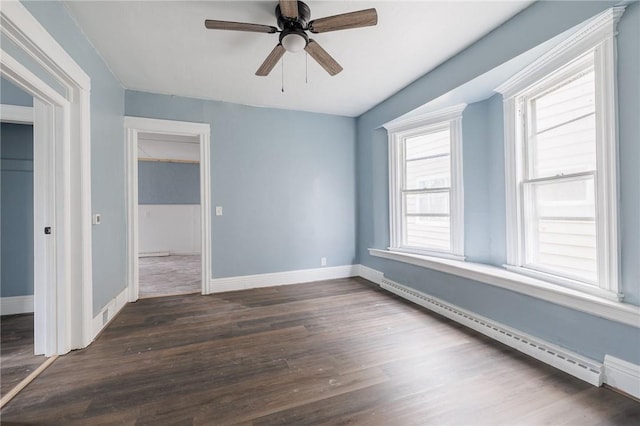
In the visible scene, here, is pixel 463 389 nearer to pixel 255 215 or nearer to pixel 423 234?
pixel 423 234

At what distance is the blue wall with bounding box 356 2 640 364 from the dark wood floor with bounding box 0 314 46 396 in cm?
352

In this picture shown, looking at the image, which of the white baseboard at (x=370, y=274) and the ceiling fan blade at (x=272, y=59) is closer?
the ceiling fan blade at (x=272, y=59)

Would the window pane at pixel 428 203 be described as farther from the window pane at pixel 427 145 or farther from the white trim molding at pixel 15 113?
the white trim molding at pixel 15 113

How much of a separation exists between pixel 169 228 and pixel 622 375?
307 inches

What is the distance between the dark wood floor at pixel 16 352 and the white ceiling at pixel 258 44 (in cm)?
261

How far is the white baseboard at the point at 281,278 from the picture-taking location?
348cm

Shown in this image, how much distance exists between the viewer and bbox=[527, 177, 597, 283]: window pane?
181cm

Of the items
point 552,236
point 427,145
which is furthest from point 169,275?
point 552,236

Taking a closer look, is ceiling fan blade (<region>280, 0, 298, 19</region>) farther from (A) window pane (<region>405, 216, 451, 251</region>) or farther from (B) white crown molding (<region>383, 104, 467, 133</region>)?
(A) window pane (<region>405, 216, 451, 251</region>)

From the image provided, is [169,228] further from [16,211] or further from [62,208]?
[62,208]

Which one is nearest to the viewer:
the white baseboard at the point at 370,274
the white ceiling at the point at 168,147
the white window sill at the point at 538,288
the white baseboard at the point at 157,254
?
the white window sill at the point at 538,288

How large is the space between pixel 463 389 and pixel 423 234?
2.01 m

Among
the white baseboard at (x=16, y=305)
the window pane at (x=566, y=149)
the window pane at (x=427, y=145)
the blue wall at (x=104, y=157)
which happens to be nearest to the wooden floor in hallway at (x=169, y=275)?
the blue wall at (x=104, y=157)

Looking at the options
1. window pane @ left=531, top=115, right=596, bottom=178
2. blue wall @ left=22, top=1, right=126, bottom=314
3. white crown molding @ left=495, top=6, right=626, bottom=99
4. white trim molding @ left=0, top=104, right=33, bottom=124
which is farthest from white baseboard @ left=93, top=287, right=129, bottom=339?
white crown molding @ left=495, top=6, right=626, bottom=99
